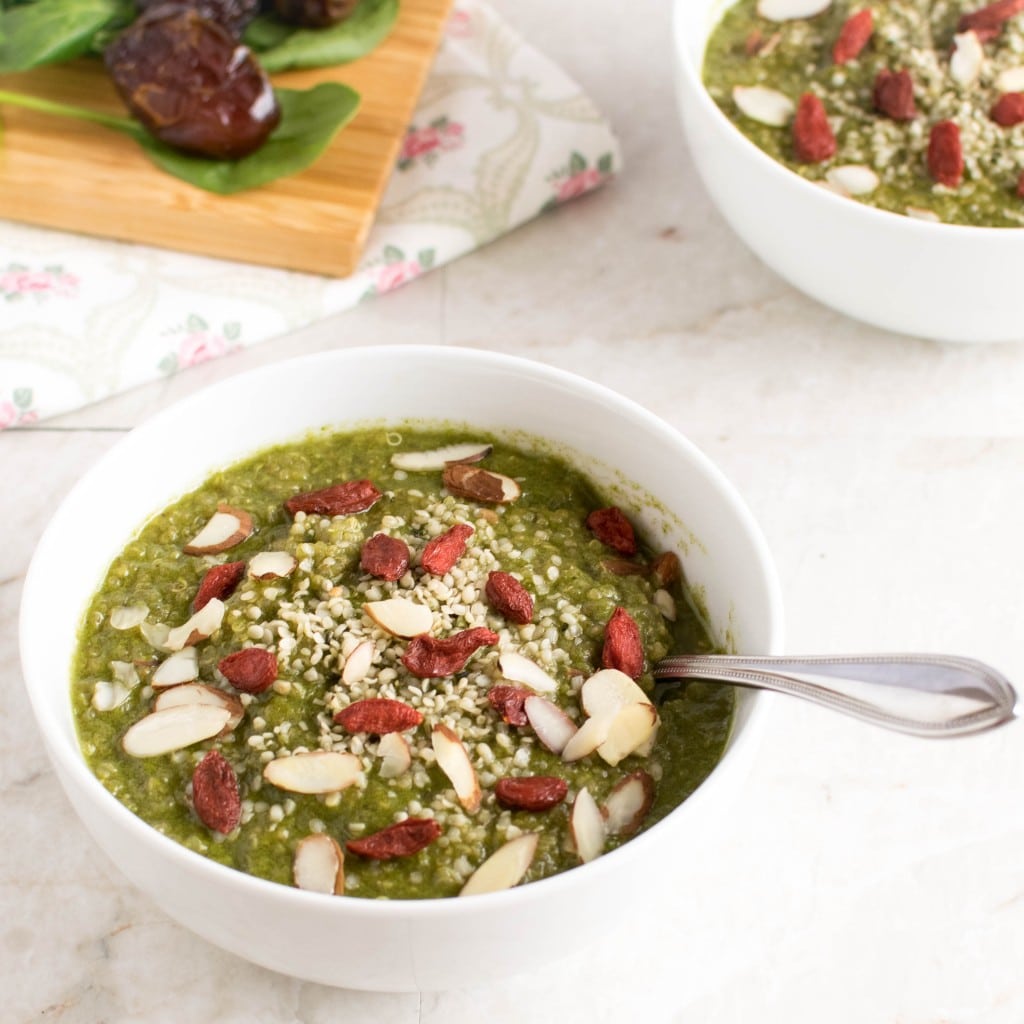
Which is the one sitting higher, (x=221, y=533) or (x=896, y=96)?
(x=896, y=96)

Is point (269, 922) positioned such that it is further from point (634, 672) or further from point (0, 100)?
point (0, 100)

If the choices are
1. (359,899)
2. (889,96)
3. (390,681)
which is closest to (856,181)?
(889,96)

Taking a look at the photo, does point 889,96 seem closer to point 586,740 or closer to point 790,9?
point 790,9

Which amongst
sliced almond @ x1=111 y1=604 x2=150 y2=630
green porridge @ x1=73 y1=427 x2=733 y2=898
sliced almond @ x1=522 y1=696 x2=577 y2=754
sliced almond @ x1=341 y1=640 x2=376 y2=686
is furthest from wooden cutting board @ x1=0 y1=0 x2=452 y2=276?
sliced almond @ x1=522 y1=696 x2=577 y2=754

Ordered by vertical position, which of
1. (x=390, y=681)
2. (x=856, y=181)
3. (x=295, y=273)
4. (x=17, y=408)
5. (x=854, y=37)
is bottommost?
(x=17, y=408)

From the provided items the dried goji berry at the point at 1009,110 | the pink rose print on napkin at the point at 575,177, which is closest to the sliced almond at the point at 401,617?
the pink rose print on napkin at the point at 575,177

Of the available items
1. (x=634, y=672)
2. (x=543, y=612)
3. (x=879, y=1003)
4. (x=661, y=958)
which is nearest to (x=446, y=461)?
(x=543, y=612)
